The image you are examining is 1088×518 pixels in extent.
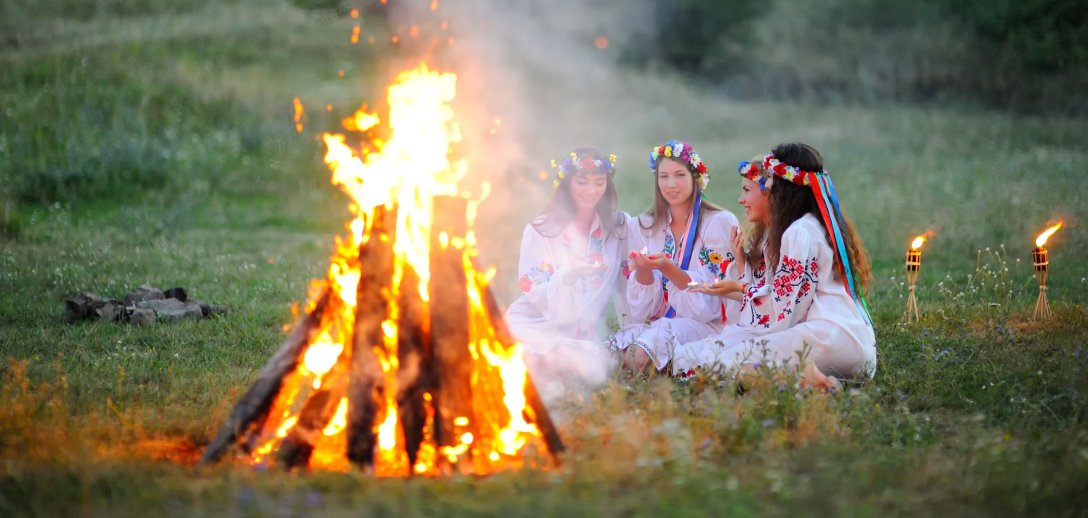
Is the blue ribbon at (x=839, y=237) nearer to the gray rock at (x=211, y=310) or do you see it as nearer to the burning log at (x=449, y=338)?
the burning log at (x=449, y=338)

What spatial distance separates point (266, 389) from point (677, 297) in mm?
3863

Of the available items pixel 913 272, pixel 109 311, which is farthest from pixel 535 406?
pixel 109 311

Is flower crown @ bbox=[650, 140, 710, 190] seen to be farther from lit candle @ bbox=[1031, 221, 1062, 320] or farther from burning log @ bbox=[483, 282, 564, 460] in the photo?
burning log @ bbox=[483, 282, 564, 460]

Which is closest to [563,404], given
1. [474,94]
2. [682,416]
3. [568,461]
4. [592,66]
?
[682,416]

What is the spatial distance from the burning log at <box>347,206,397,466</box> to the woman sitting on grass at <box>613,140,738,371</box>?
9.43 feet

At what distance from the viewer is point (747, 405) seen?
628cm

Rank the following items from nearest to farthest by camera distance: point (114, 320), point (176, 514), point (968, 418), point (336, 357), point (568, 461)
→ point (176, 514)
point (568, 461)
point (336, 357)
point (968, 418)
point (114, 320)

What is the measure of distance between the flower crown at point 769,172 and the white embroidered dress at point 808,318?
28 centimetres

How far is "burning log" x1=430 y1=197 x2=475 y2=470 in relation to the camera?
556 centimetres

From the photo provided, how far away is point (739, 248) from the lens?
791cm

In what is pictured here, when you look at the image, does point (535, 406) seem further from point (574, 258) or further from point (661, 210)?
point (661, 210)

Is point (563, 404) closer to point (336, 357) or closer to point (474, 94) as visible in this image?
point (336, 357)

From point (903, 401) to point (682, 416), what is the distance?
5.99 ft

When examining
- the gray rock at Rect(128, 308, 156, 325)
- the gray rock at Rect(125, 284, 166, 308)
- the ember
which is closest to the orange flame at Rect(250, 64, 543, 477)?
the ember
